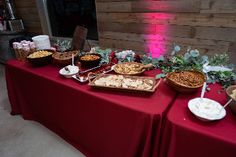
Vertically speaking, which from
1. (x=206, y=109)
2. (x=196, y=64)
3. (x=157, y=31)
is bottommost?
(x=206, y=109)

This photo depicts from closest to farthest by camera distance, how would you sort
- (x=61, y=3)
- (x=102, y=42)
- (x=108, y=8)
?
(x=108, y=8), (x=102, y=42), (x=61, y=3)

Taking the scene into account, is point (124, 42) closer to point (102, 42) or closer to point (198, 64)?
point (102, 42)

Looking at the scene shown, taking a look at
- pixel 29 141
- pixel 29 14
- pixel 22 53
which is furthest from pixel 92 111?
pixel 29 14

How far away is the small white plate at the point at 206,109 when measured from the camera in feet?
2.99

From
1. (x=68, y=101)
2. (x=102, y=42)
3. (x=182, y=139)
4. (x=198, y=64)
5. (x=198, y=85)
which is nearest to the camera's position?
(x=182, y=139)

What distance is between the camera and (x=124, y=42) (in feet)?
9.82

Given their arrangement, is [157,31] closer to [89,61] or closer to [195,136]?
[89,61]

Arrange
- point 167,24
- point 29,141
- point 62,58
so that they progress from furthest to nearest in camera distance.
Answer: point 167,24, point 29,141, point 62,58

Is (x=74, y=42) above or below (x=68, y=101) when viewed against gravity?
above

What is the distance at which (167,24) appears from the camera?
2463mm

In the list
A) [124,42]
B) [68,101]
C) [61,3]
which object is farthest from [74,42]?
[61,3]

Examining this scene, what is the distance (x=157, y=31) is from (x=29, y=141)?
2.06 metres

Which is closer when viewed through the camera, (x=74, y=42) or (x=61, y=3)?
(x=74, y=42)

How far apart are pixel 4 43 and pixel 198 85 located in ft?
12.9
